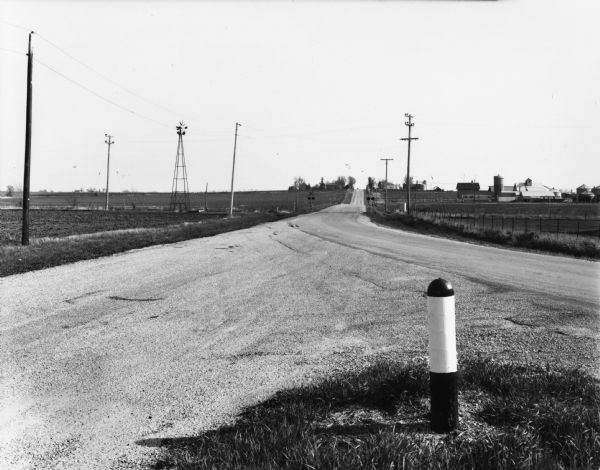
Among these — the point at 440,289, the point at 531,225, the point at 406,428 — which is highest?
the point at 531,225

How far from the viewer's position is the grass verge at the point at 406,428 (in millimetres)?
2982

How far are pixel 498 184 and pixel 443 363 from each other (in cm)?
15920

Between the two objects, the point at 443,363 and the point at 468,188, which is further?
the point at 468,188

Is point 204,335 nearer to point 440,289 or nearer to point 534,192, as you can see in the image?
point 440,289

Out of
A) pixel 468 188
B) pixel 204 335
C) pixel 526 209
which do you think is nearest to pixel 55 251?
pixel 204 335

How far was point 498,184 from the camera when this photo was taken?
15062 cm

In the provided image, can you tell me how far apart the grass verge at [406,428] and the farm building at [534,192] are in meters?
155

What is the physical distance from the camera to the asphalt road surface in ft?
12.6

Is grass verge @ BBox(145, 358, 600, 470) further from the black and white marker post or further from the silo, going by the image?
the silo

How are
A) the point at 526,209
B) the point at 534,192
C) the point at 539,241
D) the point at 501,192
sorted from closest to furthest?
the point at 539,241, the point at 526,209, the point at 501,192, the point at 534,192

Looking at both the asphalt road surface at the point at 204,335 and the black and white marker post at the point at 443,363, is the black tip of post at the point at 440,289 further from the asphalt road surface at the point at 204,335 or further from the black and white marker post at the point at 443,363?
the asphalt road surface at the point at 204,335

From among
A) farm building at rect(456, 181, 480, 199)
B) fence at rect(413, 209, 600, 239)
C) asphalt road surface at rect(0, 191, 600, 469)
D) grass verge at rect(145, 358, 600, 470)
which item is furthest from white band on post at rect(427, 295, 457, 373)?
farm building at rect(456, 181, 480, 199)

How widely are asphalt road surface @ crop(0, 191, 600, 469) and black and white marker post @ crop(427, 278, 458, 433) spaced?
59.9 inches

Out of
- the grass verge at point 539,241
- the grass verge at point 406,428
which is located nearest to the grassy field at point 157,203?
the grass verge at point 539,241
